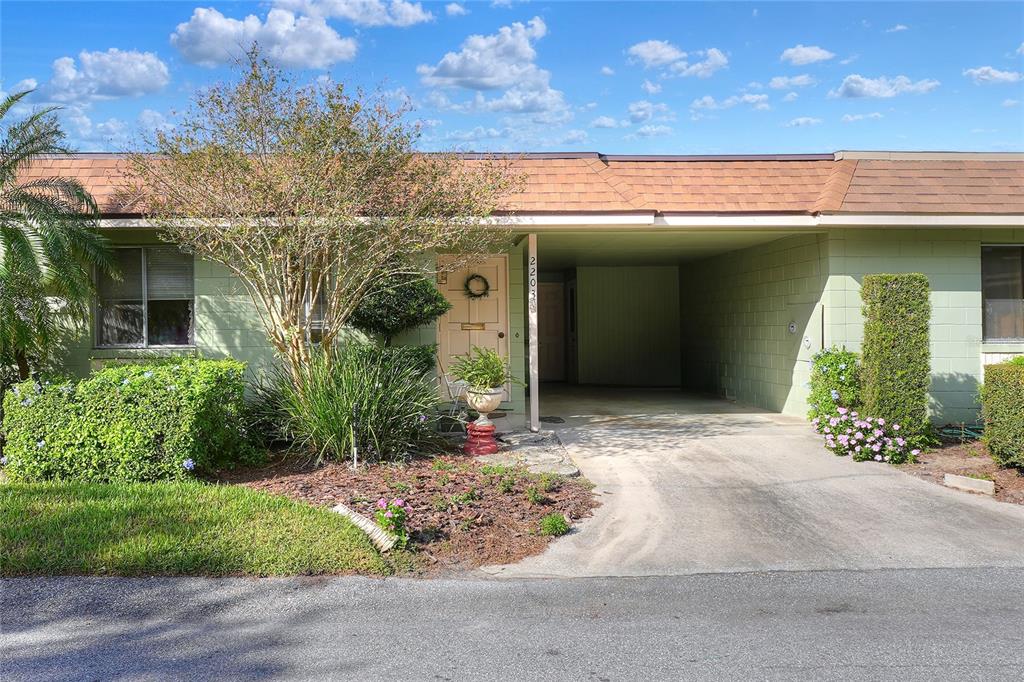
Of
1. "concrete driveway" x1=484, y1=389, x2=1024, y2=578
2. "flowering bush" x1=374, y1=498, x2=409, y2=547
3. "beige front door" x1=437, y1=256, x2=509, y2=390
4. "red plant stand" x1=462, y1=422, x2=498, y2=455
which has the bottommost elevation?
"concrete driveway" x1=484, y1=389, x2=1024, y2=578

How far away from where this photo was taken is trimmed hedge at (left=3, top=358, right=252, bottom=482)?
23.4 feet

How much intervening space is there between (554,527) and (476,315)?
5.93 m

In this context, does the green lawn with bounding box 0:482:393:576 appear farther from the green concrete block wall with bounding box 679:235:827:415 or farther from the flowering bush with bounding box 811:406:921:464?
the green concrete block wall with bounding box 679:235:827:415

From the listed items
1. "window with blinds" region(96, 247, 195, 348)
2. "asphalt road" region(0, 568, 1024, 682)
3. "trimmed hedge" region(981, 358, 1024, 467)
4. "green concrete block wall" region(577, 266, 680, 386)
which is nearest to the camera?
"asphalt road" region(0, 568, 1024, 682)

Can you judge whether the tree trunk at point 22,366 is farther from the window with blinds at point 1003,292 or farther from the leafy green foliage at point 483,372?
the window with blinds at point 1003,292

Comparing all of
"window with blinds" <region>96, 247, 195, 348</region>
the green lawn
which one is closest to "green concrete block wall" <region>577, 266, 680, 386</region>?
"window with blinds" <region>96, 247, 195, 348</region>

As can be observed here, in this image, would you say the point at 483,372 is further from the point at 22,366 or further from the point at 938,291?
the point at 938,291

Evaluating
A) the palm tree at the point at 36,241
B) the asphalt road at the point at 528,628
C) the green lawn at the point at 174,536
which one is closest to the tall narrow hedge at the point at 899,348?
the asphalt road at the point at 528,628

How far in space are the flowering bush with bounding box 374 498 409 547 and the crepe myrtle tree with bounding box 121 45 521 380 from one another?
317 centimetres

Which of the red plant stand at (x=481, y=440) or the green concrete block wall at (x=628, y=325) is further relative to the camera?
the green concrete block wall at (x=628, y=325)

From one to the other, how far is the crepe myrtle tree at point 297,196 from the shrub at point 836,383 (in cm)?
484

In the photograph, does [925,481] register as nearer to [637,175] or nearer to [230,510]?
[637,175]

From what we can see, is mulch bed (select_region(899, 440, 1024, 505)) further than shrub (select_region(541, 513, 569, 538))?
Yes

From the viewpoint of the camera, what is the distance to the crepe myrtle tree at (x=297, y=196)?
7.99 metres
